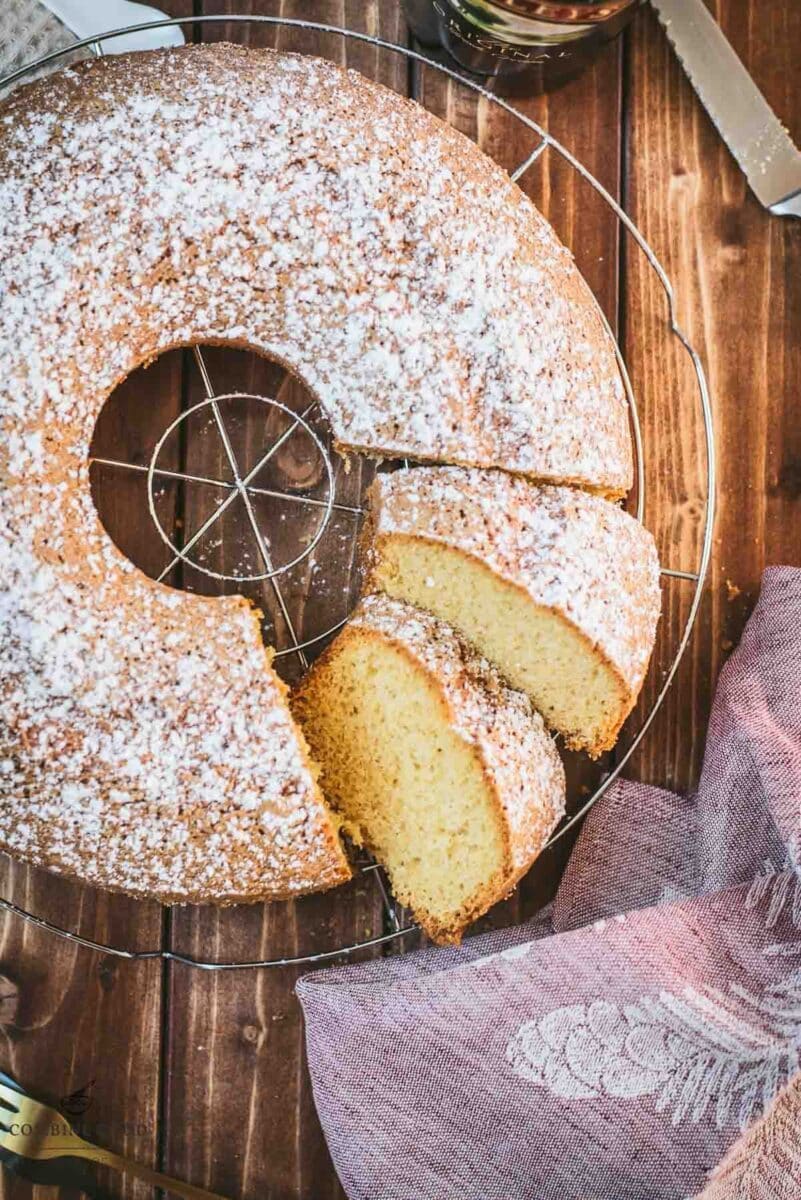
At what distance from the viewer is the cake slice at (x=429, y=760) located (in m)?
1.81

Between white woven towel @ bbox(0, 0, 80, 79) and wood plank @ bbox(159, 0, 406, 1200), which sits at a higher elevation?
white woven towel @ bbox(0, 0, 80, 79)

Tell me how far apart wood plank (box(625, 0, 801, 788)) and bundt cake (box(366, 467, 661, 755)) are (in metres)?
0.30

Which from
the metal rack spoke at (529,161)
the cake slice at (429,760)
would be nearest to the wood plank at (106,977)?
the cake slice at (429,760)

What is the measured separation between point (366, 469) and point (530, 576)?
467mm

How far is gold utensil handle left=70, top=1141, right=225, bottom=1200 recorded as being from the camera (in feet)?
6.55

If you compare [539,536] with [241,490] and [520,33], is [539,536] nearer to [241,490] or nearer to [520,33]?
[241,490]

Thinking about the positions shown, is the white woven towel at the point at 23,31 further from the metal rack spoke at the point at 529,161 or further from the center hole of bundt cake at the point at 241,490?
the metal rack spoke at the point at 529,161

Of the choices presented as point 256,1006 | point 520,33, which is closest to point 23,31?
point 520,33

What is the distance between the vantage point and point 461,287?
1789mm

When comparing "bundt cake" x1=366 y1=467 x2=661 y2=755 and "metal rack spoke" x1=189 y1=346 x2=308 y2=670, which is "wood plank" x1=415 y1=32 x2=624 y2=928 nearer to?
"bundt cake" x1=366 y1=467 x2=661 y2=755

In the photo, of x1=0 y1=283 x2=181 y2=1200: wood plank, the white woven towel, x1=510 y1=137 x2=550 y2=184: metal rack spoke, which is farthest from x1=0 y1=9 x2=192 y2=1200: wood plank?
x1=510 y1=137 x2=550 y2=184: metal rack spoke

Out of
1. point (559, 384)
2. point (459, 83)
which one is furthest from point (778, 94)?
point (559, 384)

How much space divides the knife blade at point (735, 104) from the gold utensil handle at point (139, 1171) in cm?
227

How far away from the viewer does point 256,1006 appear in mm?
2064
